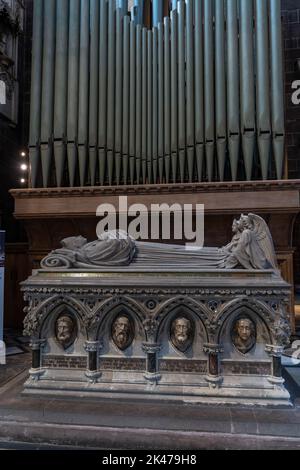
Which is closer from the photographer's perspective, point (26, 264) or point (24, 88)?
point (26, 264)

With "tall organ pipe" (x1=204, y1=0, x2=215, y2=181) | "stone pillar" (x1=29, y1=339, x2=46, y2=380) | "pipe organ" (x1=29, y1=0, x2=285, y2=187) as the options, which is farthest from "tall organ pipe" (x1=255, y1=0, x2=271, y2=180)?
"stone pillar" (x1=29, y1=339, x2=46, y2=380)

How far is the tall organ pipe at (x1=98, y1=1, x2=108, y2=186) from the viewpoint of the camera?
Answer: 15.3ft

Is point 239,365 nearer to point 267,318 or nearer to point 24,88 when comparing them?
point 267,318

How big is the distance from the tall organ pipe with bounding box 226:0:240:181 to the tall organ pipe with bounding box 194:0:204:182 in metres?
0.34

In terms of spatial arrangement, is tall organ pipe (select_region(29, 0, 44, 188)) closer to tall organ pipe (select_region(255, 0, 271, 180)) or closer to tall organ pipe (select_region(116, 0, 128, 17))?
tall organ pipe (select_region(116, 0, 128, 17))

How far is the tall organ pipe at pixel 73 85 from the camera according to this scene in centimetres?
466

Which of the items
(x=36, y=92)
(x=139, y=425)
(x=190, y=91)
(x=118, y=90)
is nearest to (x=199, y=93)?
(x=190, y=91)

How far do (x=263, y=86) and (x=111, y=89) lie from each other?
1.97 meters

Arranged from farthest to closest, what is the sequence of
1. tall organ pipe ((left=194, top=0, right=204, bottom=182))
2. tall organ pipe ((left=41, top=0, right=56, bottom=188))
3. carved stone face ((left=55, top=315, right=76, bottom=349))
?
1. tall organ pipe ((left=41, top=0, right=56, bottom=188))
2. tall organ pipe ((left=194, top=0, right=204, bottom=182))
3. carved stone face ((left=55, top=315, right=76, bottom=349))

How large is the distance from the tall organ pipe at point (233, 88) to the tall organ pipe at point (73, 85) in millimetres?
2000
